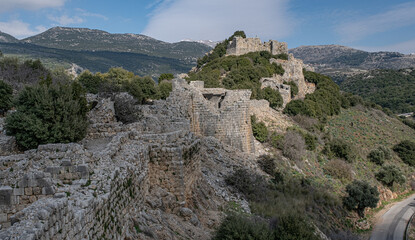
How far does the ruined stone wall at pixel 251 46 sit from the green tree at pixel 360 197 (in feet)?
103

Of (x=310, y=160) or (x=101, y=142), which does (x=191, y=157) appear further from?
(x=310, y=160)

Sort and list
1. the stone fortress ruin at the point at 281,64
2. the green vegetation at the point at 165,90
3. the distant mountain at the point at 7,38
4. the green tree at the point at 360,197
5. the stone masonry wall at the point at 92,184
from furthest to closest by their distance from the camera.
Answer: the distant mountain at the point at 7,38 < the stone fortress ruin at the point at 281,64 < the green vegetation at the point at 165,90 < the green tree at the point at 360,197 < the stone masonry wall at the point at 92,184

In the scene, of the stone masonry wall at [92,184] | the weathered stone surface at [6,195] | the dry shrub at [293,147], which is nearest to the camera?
the stone masonry wall at [92,184]

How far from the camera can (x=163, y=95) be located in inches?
1056

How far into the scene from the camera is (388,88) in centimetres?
8538

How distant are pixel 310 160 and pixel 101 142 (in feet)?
60.5

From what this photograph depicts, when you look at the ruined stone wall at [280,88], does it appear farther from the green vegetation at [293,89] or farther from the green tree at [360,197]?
the green tree at [360,197]

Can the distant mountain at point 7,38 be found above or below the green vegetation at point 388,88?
above

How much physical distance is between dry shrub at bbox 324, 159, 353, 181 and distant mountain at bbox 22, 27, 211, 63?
65291 millimetres

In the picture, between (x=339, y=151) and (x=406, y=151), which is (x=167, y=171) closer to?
(x=339, y=151)

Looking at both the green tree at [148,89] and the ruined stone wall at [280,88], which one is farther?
the ruined stone wall at [280,88]

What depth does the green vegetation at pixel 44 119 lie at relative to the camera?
7.62 m

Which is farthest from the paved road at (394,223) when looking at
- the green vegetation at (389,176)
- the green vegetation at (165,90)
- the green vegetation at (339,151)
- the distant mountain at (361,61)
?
the distant mountain at (361,61)

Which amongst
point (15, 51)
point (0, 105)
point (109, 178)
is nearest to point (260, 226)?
point (109, 178)
